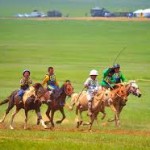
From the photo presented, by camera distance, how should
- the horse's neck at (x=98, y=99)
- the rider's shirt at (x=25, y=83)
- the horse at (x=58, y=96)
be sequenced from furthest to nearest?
the rider's shirt at (x=25, y=83), the horse at (x=58, y=96), the horse's neck at (x=98, y=99)

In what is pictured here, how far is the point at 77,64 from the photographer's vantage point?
63.4m

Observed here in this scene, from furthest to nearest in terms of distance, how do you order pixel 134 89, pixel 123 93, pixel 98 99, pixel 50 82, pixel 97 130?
pixel 123 93 → pixel 134 89 → pixel 50 82 → pixel 98 99 → pixel 97 130

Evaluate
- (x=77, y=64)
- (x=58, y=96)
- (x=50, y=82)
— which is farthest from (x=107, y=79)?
(x=77, y=64)

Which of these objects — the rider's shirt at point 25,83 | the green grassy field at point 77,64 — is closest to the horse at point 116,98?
the green grassy field at point 77,64

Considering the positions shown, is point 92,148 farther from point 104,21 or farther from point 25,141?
A: point 104,21

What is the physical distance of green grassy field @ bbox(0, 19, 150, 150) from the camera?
23141 millimetres

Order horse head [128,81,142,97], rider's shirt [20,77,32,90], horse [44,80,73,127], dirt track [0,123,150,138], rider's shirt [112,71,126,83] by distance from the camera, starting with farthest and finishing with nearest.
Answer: rider's shirt [112,71,126,83] → horse head [128,81,142,97] → rider's shirt [20,77,32,90] → horse [44,80,73,127] → dirt track [0,123,150,138]

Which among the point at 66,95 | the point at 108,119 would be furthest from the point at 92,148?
the point at 108,119

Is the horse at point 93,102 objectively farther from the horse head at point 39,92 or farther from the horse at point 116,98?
the horse head at point 39,92

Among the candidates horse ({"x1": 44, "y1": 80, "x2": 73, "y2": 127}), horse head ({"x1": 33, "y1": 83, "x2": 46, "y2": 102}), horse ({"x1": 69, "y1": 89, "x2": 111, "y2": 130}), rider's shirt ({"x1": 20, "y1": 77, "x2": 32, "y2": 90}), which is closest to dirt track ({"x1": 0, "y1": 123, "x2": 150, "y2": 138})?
horse ({"x1": 69, "y1": 89, "x2": 111, "y2": 130})

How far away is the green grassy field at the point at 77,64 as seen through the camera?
23141 mm

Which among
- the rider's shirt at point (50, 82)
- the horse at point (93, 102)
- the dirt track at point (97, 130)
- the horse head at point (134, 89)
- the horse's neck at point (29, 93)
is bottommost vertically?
the dirt track at point (97, 130)

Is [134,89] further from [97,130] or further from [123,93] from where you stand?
[97,130]

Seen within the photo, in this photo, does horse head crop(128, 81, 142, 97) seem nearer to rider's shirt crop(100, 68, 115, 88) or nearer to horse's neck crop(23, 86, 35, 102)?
rider's shirt crop(100, 68, 115, 88)
